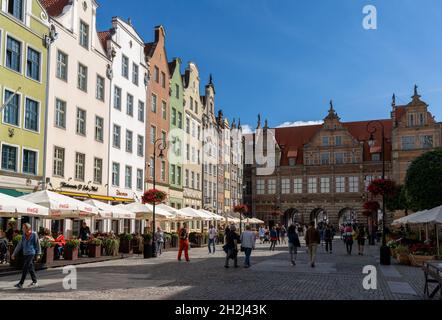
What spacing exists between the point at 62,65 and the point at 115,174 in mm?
9209

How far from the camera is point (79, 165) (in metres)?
32.1

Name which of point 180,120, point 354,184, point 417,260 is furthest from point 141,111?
point 354,184

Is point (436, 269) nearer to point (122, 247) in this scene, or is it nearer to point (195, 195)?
point (122, 247)

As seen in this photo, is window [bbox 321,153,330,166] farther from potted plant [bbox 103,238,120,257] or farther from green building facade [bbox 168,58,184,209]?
potted plant [bbox 103,238,120,257]

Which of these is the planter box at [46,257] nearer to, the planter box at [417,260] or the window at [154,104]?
the planter box at [417,260]

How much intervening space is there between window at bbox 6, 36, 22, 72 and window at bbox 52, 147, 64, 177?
17.4ft

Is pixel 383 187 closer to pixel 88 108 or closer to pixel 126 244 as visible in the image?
pixel 126 244

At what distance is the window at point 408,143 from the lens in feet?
209

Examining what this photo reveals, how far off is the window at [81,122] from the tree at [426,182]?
19732 millimetres

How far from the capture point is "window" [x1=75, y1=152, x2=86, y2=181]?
31719 mm

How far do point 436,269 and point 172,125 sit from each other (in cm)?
3797

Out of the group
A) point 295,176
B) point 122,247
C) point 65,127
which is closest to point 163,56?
point 65,127
